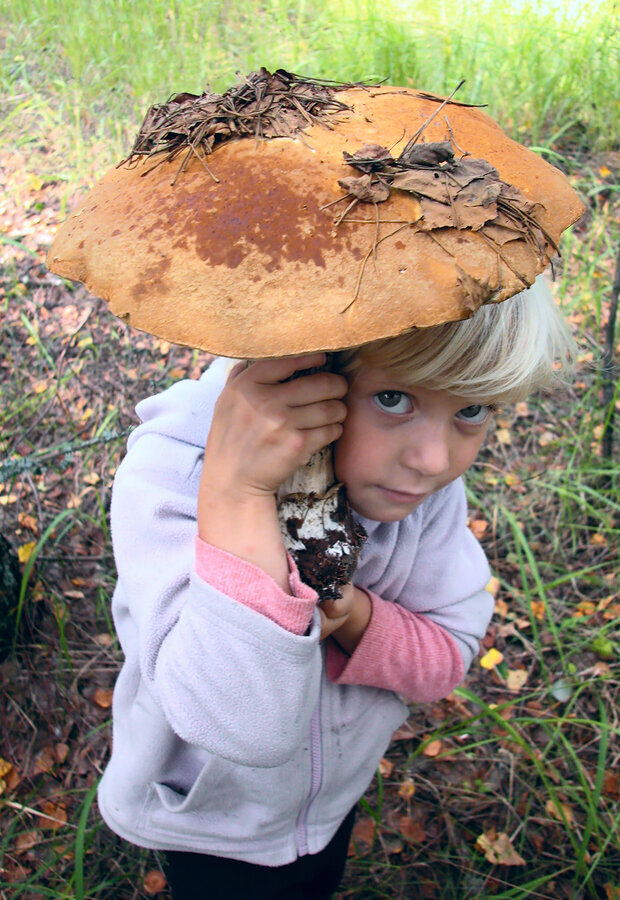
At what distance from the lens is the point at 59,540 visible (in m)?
2.68

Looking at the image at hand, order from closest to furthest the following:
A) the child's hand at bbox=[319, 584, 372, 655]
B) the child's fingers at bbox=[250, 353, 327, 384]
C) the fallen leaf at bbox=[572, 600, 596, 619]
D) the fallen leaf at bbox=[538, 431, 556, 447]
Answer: the child's fingers at bbox=[250, 353, 327, 384] → the child's hand at bbox=[319, 584, 372, 655] → the fallen leaf at bbox=[572, 600, 596, 619] → the fallen leaf at bbox=[538, 431, 556, 447]

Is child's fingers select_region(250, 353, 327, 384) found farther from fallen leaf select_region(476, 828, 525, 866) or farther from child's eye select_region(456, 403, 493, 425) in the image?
fallen leaf select_region(476, 828, 525, 866)

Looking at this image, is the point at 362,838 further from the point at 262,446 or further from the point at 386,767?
the point at 262,446

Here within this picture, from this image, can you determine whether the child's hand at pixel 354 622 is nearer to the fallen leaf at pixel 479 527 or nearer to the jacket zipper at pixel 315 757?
the jacket zipper at pixel 315 757

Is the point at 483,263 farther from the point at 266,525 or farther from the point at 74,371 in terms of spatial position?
the point at 74,371

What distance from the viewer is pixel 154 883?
2109 millimetres

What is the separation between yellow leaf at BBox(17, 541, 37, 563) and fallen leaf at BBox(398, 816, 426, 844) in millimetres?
1806

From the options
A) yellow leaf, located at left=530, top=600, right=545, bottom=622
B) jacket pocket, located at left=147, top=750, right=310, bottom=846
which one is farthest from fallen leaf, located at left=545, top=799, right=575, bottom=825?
jacket pocket, located at left=147, top=750, right=310, bottom=846

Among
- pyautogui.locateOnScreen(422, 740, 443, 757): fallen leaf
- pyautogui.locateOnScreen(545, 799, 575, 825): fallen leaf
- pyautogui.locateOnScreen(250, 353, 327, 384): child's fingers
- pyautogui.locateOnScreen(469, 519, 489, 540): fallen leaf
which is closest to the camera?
pyautogui.locateOnScreen(250, 353, 327, 384): child's fingers

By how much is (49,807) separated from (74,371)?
189 cm

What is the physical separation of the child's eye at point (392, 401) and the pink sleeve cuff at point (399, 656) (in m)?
0.57

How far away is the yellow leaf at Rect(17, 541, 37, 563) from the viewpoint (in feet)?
8.48

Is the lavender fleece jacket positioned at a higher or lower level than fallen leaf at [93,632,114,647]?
higher

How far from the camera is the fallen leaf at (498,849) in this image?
7.07 feet
